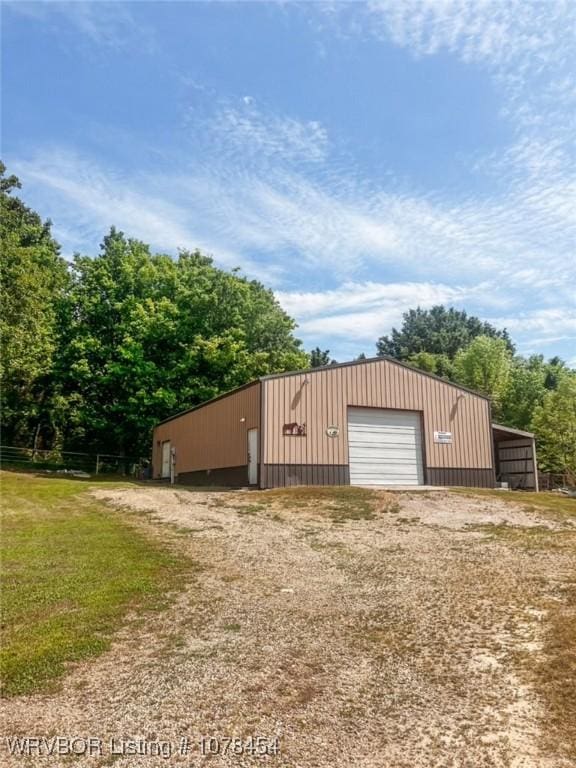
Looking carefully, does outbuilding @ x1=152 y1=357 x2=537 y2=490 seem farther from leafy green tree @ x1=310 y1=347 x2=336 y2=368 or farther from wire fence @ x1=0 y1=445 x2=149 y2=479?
leafy green tree @ x1=310 y1=347 x2=336 y2=368

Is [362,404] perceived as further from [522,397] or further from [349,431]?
[522,397]

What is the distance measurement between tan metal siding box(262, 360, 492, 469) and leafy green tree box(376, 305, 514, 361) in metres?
34.8

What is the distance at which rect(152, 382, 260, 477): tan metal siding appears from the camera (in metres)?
18.4

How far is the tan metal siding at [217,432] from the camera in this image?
18.4 m

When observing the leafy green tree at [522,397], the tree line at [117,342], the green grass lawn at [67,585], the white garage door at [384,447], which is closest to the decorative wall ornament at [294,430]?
the white garage door at [384,447]

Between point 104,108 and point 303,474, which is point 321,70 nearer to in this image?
point 104,108

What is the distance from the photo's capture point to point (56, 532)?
10.6 m

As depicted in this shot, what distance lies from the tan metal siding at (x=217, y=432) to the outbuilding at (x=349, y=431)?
4 cm

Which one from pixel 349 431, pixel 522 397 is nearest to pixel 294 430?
pixel 349 431

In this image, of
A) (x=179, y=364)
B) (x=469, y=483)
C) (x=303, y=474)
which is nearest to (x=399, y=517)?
(x=303, y=474)

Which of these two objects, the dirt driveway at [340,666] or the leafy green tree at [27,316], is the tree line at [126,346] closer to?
the leafy green tree at [27,316]

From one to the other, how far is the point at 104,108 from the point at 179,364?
21.5 metres

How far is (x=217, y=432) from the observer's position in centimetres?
2097

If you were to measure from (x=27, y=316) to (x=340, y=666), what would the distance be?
1156 inches
